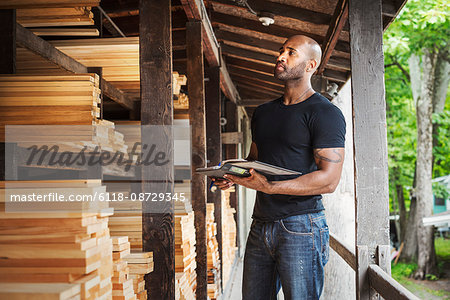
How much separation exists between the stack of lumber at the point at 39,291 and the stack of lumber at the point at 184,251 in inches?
103

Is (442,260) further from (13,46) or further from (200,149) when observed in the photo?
(13,46)

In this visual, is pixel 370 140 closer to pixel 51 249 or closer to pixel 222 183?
pixel 222 183

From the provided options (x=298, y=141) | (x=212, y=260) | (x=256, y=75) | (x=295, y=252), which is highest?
(x=256, y=75)

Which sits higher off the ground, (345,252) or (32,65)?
(32,65)

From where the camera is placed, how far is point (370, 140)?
3.66m

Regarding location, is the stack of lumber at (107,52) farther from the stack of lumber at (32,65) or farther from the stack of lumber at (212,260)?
the stack of lumber at (212,260)

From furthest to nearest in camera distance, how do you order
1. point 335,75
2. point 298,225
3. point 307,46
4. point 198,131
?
1. point 335,75
2. point 198,131
3. point 307,46
4. point 298,225

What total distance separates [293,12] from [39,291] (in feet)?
14.7

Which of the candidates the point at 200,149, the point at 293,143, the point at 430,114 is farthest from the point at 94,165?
the point at 430,114

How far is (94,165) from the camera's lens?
4.61 meters

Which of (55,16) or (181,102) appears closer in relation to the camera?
(55,16)

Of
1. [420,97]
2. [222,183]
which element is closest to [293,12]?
[222,183]

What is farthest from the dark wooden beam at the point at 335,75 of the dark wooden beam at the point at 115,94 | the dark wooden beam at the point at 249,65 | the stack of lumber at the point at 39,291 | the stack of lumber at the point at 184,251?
the stack of lumber at the point at 39,291

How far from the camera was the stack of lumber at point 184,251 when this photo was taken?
4910 mm
